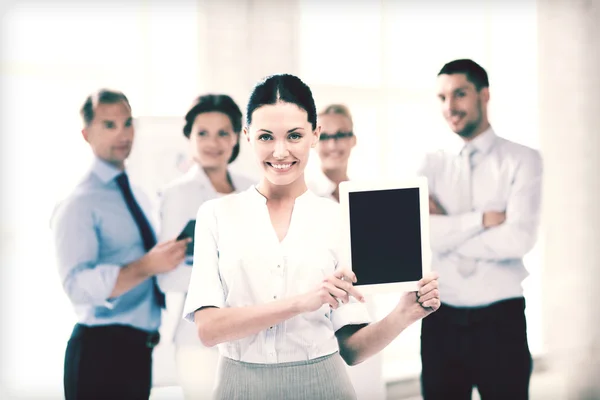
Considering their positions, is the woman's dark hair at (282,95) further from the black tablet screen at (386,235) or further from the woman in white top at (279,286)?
the black tablet screen at (386,235)

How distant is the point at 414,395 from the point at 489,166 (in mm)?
910

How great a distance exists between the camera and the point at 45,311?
2086mm

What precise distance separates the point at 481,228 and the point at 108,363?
142 cm

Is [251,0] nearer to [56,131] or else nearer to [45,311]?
[56,131]

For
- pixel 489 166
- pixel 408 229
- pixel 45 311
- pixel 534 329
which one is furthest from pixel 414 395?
pixel 45 311

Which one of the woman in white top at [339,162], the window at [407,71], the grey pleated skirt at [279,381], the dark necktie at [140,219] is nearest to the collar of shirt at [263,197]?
the woman in white top at [339,162]

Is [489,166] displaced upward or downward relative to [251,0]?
downward

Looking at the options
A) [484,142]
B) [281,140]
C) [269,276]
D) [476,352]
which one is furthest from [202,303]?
[484,142]

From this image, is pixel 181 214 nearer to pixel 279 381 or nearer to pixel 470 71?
pixel 279 381

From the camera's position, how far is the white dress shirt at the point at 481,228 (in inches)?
88.7

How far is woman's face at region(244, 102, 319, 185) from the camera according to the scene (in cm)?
187

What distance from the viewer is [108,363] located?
2.09m

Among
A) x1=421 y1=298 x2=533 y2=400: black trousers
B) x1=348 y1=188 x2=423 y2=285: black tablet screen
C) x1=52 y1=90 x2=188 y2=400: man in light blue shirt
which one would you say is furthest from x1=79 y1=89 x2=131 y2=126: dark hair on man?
x1=421 y1=298 x2=533 y2=400: black trousers

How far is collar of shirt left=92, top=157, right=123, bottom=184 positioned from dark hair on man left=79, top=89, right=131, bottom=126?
140 mm
